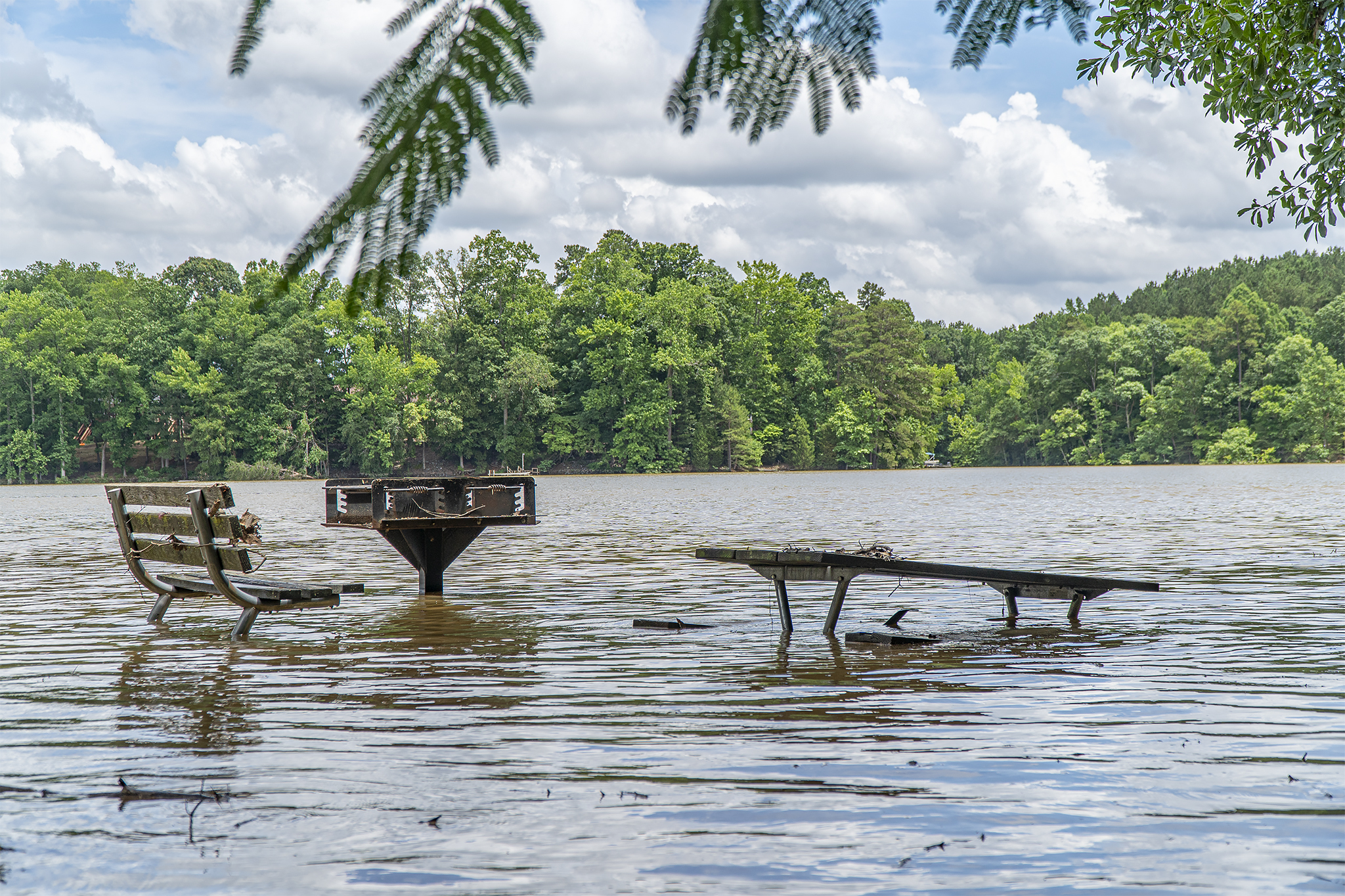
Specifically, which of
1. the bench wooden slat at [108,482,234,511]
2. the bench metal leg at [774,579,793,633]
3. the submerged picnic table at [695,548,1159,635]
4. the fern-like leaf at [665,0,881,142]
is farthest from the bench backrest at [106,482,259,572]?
the fern-like leaf at [665,0,881,142]

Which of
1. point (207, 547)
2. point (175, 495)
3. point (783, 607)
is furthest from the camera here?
point (783, 607)

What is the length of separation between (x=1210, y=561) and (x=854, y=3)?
1497 centimetres

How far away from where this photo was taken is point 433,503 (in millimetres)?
12312

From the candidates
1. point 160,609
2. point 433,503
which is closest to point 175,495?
point 160,609

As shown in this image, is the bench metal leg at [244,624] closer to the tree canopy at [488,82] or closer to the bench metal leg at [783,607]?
the bench metal leg at [783,607]

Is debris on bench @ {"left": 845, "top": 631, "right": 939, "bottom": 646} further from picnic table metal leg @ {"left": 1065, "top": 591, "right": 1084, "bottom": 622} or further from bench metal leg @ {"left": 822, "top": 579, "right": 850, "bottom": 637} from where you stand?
picnic table metal leg @ {"left": 1065, "top": 591, "right": 1084, "bottom": 622}

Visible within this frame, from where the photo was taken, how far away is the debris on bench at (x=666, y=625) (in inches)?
413

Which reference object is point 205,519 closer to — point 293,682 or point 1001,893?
point 293,682

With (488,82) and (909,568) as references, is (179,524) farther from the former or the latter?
(488,82)

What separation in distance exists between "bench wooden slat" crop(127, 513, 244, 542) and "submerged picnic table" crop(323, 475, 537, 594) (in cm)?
254

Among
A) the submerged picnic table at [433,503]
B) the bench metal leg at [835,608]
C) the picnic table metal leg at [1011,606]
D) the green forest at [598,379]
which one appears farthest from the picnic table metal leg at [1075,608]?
the green forest at [598,379]

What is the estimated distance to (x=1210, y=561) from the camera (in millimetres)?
15812

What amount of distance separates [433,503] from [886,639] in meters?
5.25

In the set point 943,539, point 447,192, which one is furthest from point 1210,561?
point 447,192
